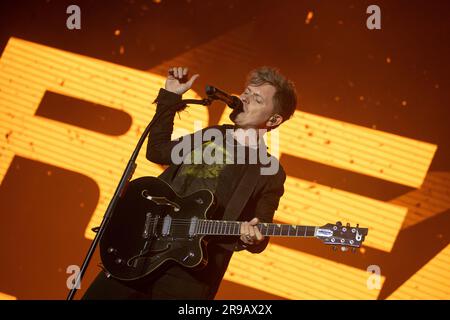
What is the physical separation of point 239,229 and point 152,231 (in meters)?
0.40

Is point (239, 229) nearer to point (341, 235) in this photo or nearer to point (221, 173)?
point (221, 173)

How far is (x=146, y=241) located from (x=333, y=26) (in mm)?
2258

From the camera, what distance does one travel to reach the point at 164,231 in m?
2.54

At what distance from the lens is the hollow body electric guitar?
93.9 inches

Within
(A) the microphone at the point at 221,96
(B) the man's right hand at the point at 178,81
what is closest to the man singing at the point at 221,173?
(B) the man's right hand at the point at 178,81

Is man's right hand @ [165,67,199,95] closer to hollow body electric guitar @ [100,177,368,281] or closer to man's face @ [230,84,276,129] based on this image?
man's face @ [230,84,276,129]

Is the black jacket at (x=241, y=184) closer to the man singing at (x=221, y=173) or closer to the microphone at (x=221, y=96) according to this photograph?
Answer: the man singing at (x=221, y=173)

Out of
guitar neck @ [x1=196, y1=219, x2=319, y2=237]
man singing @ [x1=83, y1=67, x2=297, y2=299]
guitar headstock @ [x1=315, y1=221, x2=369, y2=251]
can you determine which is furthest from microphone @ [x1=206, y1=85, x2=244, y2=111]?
guitar headstock @ [x1=315, y1=221, x2=369, y2=251]

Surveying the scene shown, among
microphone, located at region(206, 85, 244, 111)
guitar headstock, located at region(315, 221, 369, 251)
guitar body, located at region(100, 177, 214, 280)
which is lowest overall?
guitar body, located at region(100, 177, 214, 280)

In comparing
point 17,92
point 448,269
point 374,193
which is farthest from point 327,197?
point 17,92

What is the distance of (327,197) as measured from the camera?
3.88 m

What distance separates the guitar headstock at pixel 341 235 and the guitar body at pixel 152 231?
49 centimetres

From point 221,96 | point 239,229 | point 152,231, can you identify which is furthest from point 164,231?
point 221,96

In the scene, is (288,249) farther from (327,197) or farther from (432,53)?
(432,53)
